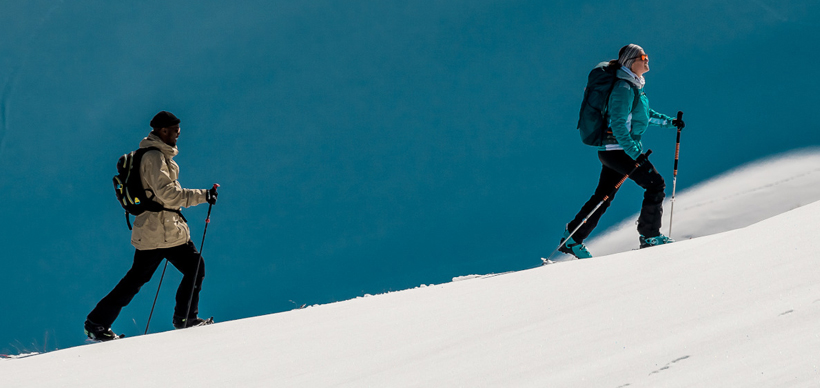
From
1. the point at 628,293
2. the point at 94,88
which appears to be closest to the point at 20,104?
the point at 94,88

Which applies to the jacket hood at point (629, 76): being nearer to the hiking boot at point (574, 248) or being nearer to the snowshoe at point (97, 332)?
the hiking boot at point (574, 248)

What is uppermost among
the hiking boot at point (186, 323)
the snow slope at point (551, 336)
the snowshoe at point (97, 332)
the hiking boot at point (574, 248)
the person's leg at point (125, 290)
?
the hiking boot at point (574, 248)

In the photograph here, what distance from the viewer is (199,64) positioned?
492 inches

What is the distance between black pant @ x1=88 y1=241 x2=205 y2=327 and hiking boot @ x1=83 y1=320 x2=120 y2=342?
22 mm

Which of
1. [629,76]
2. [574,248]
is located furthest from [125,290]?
[629,76]

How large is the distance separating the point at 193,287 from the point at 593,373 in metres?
2.89

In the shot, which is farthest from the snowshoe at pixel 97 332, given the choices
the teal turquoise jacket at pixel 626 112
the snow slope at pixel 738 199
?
the snow slope at pixel 738 199

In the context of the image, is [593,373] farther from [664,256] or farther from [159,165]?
[159,165]

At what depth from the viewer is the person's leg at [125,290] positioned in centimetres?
404

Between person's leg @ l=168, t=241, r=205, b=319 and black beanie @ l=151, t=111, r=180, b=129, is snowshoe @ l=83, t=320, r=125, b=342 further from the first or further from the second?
black beanie @ l=151, t=111, r=180, b=129

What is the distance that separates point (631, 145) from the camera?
455 centimetres

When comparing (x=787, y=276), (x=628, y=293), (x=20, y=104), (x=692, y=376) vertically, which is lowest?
(x=692, y=376)

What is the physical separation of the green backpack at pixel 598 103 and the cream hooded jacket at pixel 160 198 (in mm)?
2500

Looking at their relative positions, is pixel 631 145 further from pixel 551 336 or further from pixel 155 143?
pixel 155 143
